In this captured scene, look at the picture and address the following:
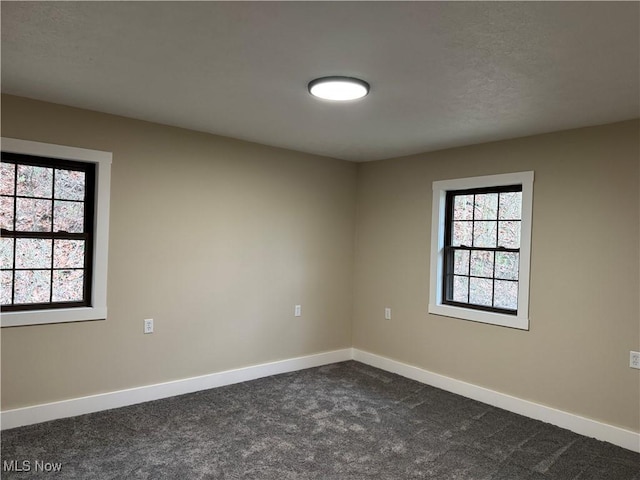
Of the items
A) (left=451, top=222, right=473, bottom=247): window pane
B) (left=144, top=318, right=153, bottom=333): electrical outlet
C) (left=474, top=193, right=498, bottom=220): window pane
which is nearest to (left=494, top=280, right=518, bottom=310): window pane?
(left=451, top=222, right=473, bottom=247): window pane

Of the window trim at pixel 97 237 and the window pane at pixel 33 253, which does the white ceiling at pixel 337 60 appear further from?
the window pane at pixel 33 253

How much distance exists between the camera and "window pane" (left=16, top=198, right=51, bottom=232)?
126 inches

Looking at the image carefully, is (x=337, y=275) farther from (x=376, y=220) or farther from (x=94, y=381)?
(x=94, y=381)

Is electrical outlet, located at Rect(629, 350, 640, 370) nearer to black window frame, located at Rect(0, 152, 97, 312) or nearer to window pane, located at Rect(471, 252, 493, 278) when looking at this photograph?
window pane, located at Rect(471, 252, 493, 278)

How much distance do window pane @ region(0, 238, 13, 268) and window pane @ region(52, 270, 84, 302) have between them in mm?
298

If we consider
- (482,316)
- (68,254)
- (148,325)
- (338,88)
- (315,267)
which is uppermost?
(338,88)

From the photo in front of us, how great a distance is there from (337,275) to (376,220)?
0.78 meters

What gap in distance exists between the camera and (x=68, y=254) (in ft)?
11.3

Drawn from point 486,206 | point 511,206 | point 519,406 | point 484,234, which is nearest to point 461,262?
point 484,234

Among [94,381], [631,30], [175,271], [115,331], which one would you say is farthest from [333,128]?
[94,381]

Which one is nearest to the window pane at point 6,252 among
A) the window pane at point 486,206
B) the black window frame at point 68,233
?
the black window frame at point 68,233

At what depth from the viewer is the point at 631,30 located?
6.21ft

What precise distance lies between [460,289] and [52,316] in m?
3.55

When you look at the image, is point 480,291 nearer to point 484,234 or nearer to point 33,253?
point 484,234
